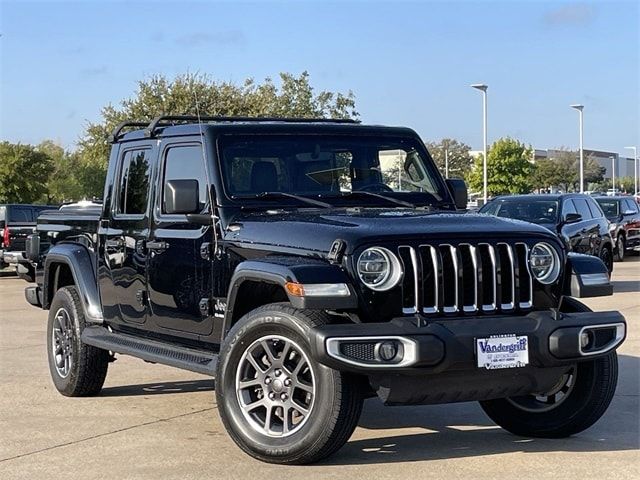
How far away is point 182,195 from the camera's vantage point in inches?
271

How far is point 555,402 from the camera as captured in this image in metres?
6.82

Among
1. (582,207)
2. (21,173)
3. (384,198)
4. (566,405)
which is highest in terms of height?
(21,173)

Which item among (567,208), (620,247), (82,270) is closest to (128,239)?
(82,270)

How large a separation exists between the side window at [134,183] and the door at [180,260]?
0.25 meters

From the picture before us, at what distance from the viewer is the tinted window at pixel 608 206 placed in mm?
28108

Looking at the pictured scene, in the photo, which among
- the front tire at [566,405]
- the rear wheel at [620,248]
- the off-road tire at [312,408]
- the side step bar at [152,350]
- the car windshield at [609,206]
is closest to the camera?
the off-road tire at [312,408]

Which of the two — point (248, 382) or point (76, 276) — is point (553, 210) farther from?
point (248, 382)

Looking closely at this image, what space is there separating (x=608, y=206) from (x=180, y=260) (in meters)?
22.9

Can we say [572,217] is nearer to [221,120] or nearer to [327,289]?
[221,120]

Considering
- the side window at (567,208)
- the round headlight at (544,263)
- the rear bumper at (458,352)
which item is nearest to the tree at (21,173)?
the side window at (567,208)

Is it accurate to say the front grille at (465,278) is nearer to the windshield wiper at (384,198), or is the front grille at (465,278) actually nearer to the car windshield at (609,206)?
the windshield wiper at (384,198)

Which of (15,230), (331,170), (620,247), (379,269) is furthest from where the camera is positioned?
(620,247)

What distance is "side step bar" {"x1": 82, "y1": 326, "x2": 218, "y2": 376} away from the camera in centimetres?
666

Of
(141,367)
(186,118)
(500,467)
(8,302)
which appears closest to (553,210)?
(8,302)
